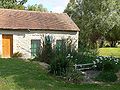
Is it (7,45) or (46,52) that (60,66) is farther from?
(7,45)

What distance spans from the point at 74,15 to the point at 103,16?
635 cm

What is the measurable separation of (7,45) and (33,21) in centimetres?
400

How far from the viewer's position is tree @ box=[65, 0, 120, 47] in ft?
144

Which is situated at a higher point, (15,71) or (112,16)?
(112,16)

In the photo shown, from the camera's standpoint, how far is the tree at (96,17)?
144 feet

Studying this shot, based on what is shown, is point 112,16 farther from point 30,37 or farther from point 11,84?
point 11,84

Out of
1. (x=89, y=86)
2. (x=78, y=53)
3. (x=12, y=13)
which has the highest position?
(x=12, y=13)

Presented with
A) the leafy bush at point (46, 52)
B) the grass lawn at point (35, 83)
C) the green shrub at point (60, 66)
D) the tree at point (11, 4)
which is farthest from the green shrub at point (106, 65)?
the tree at point (11, 4)

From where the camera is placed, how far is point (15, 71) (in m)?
15.5

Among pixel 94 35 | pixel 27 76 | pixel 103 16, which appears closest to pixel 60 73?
pixel 27 76

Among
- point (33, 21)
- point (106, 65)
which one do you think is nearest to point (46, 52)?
point (106, 65)

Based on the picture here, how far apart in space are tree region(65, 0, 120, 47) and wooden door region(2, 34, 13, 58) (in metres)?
16.6

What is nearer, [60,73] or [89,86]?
[89,86]

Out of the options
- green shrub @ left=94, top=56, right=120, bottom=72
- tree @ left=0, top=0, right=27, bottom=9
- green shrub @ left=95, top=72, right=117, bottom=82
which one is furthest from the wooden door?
tree @ left=0, top=0, right=27, bottom=9
